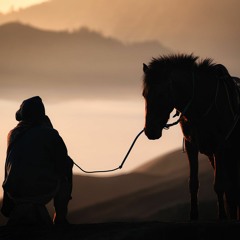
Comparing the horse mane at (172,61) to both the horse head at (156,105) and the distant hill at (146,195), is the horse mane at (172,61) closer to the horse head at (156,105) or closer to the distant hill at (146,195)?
the horse head at (156,105)

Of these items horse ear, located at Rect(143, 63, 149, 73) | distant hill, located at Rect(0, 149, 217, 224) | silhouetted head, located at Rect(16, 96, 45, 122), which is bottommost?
distant hill, located at Rect(0, 149, 217, 224)

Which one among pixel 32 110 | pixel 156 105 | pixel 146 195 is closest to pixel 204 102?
pixel 156 105

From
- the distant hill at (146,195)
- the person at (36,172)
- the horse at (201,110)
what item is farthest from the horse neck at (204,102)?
the distant hill at (146,195)

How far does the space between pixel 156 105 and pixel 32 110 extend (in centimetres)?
220

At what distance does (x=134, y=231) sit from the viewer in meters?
9.99

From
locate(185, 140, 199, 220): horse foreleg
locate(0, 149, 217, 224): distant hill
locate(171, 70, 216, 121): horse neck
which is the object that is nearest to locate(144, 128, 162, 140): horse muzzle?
locate(171, 70, 216, 121): horse neck

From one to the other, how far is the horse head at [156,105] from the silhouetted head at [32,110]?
1884 millimetres

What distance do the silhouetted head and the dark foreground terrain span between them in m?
1.61

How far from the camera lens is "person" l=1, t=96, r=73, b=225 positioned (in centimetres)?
1071

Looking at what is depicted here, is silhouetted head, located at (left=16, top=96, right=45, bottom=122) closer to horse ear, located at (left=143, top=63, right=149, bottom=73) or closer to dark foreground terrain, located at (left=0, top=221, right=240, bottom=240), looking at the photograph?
dark foreground terrain, located at (left=0, top=221, right=240, bottom=240)

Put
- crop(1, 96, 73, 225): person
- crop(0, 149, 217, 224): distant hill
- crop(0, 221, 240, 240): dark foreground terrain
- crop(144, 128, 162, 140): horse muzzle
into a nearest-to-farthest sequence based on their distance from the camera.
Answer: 1. crop(0, 221, 240, 240): dark foreground terrain
2. crop(1, 96, 73, 225): person
3. crop(144, 128, 162, 140): horse muzzle
4. crop(0, 149, 217, 224): distant hill

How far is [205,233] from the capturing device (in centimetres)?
970

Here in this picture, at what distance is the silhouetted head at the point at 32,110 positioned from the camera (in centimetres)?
1080

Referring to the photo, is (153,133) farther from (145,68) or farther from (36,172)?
(36,172)
